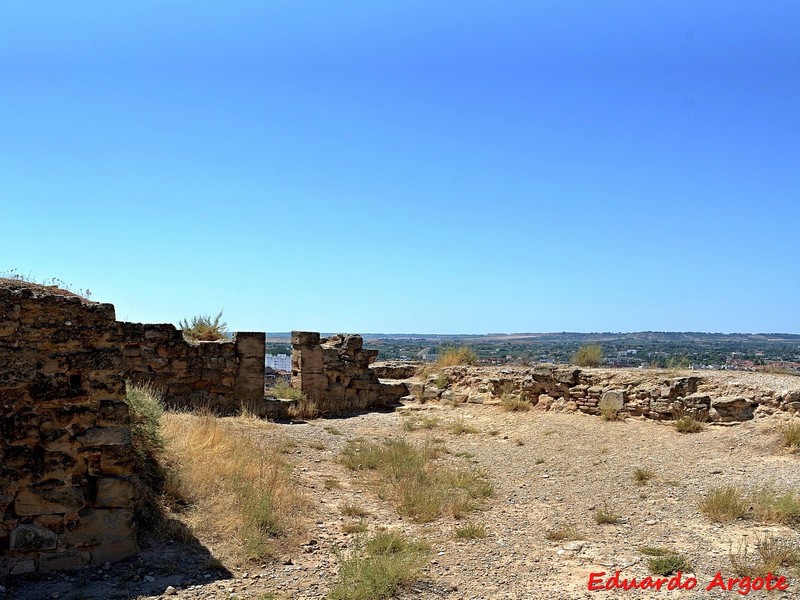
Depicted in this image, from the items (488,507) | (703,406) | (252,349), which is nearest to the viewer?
(488,507)

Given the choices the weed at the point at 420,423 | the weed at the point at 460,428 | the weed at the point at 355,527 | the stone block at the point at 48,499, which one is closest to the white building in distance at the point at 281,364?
the weed at the point at 420,423

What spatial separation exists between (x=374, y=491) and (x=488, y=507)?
1.57 metres

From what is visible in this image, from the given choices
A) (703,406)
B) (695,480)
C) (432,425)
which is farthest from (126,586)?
(703,406)

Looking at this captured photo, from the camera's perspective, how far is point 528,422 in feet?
44.1

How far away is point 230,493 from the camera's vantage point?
694 cm

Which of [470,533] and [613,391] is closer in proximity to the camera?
[470,533]

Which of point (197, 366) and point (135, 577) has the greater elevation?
point (197, 366)

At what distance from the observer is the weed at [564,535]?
653cm

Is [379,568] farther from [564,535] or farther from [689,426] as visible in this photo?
[689,426]

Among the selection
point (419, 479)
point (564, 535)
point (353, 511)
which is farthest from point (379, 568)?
point (419, 479)

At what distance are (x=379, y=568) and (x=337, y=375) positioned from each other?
11.4m

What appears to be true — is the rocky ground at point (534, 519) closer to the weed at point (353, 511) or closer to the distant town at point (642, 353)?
the weed at point (353, 511)

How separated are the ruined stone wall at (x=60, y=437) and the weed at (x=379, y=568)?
1.94 meters

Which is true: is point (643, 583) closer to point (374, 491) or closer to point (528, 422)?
point (374, 491)
